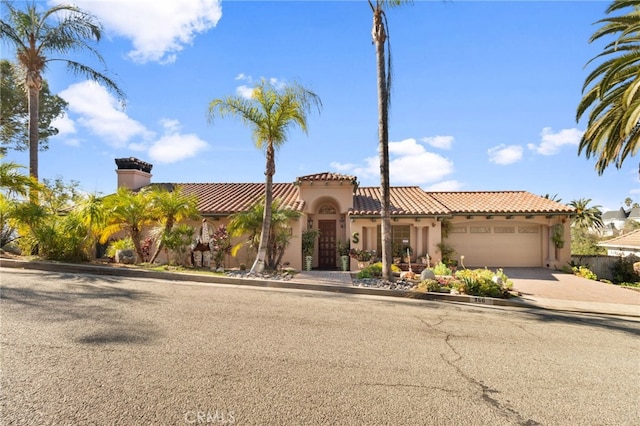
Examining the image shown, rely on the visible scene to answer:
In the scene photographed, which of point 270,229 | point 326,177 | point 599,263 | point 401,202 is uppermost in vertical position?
point 326,177

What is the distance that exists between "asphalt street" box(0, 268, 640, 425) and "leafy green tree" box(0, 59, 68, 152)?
62.0 ft

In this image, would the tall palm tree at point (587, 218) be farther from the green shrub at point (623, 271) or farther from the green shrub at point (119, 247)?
the green shrub at point (119, 247)

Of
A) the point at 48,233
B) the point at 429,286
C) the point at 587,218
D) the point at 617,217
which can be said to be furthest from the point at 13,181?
the point at 617,217

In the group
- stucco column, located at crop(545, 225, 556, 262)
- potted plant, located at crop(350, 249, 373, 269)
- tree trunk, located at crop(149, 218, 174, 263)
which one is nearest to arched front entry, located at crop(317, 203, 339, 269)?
potted plant, located at crop(350, 249, 373, 269)

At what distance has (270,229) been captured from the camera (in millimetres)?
13594

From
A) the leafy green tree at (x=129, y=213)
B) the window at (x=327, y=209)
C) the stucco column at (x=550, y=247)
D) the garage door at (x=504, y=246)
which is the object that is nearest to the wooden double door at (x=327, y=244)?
the window at (x=327, y=209)

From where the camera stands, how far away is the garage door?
702 inches

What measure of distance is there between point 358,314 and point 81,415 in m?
5.40

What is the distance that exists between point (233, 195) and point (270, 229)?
667cm

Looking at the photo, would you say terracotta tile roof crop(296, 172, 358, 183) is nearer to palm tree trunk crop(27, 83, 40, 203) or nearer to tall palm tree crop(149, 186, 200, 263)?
tall palm tree crop(149, 186, 200, 263)

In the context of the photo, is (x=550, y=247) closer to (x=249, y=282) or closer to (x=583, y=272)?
(x=583, y=272)

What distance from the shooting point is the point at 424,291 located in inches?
403

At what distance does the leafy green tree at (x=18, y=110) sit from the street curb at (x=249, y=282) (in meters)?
13.7

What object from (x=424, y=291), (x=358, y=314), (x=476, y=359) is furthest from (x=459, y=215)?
(x=476, y=359)
